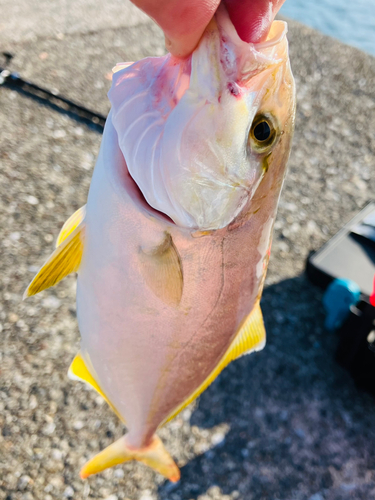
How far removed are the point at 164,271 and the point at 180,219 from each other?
0.15m

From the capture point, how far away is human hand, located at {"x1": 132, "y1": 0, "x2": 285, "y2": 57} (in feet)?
2.10

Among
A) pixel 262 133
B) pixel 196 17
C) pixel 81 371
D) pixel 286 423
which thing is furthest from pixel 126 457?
pixel 196 17

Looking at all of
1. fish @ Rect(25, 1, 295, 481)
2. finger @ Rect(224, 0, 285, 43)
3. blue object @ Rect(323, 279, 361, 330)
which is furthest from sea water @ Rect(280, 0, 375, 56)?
finger @ Rect(224, 0, 285, 43)

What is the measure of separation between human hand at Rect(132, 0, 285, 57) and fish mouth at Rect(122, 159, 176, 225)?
11.4 inches

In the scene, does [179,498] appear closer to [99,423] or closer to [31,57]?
[99,423]

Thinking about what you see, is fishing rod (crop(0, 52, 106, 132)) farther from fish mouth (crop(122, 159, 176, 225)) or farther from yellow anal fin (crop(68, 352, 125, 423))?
fish mouth (crop(122, 159, 176, 225))

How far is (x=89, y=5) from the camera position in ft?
16.1

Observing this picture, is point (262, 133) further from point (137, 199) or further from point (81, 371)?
point (81, 371)

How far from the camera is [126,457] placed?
155 cm

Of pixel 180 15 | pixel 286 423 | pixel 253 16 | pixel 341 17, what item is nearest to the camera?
pixel 180 15

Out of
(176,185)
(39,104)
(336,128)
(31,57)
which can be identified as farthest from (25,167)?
(336,128)

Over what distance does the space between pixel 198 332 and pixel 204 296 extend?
0.14 m

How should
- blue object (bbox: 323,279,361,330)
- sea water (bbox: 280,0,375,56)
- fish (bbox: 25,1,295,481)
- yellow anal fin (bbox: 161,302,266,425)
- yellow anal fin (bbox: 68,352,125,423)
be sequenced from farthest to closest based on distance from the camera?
sea water (bbox: 280,0,375,56) < blue object (bbox: 323,279,361,330) < yellow anal fin (bbox: 68,352,125,423) < yellow anal fin (bbox: 161,302,266,425) < fish (bbox: 25,1,295,481)

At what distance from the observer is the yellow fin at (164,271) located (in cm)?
104
